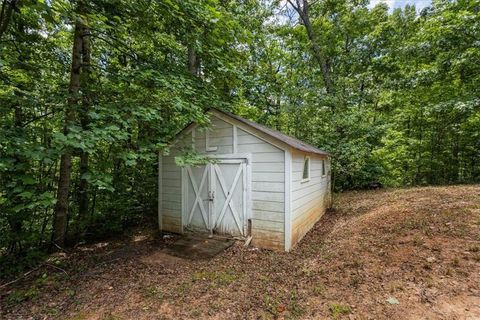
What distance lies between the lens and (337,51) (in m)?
16.6

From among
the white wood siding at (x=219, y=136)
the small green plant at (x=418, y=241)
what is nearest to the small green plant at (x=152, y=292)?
the white wood siding at (x=219, y=136)

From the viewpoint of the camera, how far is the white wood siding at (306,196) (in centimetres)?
559

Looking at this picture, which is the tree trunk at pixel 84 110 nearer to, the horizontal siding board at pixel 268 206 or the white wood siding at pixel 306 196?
the horizontal siding board at pixel 268 206

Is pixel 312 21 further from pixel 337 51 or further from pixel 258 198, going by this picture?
pixel 258 198

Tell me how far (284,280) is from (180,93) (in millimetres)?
4070

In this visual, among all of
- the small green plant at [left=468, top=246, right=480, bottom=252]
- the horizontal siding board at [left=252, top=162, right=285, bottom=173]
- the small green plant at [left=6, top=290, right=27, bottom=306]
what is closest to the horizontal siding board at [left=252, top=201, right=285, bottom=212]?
the horizontal siding board at [left=252, top=162, right=285, bottom=173]

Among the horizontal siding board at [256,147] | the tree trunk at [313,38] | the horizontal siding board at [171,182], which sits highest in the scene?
the tree trunk at [313,38]

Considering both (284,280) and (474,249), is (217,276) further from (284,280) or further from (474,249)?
(474,249)

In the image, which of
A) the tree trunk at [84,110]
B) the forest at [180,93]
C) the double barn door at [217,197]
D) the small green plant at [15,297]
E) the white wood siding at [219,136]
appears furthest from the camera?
the white wood siding at [219,136]

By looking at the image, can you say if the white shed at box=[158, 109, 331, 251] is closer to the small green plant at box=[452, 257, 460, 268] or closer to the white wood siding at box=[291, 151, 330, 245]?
the white wood siding at box=[291, 151, 330, 245]

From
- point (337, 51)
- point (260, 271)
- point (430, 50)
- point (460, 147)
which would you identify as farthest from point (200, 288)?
point (337, 51)

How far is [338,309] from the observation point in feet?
10.3

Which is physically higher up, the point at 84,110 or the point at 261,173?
the point at 84,110

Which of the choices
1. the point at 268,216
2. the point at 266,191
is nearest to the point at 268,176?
the point at 266,191
